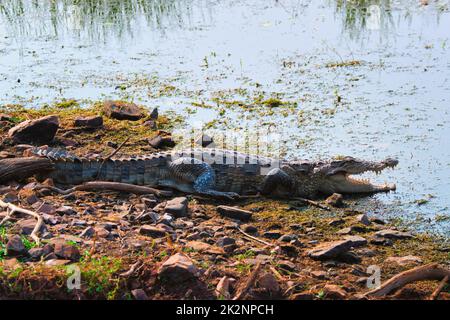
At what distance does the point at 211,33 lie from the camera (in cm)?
1147

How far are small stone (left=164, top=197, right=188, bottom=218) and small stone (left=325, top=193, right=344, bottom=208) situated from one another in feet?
4.49

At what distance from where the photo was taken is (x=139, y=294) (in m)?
3.84

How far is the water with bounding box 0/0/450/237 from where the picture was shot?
7.24 meters

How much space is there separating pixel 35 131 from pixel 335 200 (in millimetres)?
3250

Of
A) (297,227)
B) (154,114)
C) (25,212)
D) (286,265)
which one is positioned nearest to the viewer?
(286,265)

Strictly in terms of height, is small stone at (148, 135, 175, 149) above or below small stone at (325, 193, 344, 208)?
above

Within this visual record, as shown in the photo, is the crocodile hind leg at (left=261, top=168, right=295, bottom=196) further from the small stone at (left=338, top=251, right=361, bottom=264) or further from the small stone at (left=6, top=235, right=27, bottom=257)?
the small stone at (left=6, top=235, right=27, bottom=257)

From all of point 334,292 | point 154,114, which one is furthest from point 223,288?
point 154,114

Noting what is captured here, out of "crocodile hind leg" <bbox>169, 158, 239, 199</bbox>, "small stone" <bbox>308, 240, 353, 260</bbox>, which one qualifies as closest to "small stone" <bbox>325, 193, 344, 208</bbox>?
"crocodile hind leg" <bbox>169, 158, 239, 199</bbox>

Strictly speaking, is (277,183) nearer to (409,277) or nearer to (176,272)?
(409,277)

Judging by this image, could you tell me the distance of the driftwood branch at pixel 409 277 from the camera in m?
4.01
